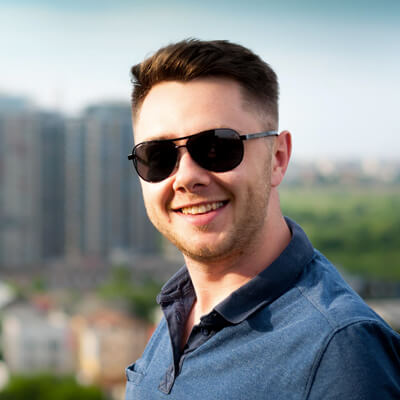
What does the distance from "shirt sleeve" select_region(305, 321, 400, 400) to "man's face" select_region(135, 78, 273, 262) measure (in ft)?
0.58

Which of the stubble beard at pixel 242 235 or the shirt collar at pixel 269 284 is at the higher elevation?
the stubble beard at pixel 242 235

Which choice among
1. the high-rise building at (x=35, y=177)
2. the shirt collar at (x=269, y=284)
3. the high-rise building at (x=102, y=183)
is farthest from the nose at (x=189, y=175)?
the high-rise building at (x=35, y=177)

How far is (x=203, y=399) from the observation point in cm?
59

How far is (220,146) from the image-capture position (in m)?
0.62

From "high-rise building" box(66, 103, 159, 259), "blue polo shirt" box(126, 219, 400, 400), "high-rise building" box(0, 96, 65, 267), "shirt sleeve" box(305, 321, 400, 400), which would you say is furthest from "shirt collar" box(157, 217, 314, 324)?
"high-rise building" box(0, 96, 65, 267)

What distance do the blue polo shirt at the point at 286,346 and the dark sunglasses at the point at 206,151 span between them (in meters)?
0.13

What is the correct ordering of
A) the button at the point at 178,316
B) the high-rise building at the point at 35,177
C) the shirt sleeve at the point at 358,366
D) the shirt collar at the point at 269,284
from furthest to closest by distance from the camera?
the high-rise building at the point at 35,177 < the button at the point at 178,316 < the shirt collar at the point at 269,284 < the shirt sleeve at the point at 358,366

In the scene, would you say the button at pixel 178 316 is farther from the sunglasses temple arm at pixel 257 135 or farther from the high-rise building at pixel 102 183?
the high-rise building at pixel 102 183

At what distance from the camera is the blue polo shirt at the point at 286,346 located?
19.6 inches

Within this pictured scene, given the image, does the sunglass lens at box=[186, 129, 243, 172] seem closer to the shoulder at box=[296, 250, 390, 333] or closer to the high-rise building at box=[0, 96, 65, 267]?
the shoulder at box=[296, 250, 390, 333]

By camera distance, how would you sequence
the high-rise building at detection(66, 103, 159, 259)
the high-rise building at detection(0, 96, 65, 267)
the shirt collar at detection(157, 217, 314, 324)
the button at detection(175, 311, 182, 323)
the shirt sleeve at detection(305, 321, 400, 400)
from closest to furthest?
the shirt sleeve at detection(305, 321, 400, 400) < the shirt collar at detection(157, 217, 314, 324) < the button at detection(175, 311, 182, 323) < the high-rise building at detection(66, 103, 159, 259) < the high-rise building at detection(0, 96, 65, 267)

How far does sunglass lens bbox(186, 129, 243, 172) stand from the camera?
625 millimetres

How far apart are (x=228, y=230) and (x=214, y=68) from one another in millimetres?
190

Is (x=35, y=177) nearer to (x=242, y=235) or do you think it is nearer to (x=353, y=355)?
(x=242, y=235)
